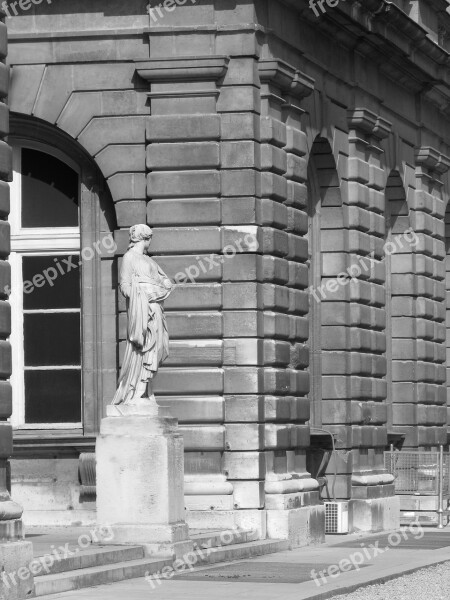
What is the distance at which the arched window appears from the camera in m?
31.0

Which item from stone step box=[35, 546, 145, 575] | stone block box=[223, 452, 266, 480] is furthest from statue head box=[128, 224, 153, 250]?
stone block box=[223, 452, 266, 480]

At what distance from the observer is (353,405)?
113 ft

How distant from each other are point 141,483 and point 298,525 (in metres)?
5.01

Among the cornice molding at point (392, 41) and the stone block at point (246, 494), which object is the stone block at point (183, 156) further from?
the stone block at point (246, 494)

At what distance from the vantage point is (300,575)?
2552 cm

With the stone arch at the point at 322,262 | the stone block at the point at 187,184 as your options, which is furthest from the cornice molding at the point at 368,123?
the stone block at the point at 187,184

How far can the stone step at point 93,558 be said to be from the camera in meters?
23.4

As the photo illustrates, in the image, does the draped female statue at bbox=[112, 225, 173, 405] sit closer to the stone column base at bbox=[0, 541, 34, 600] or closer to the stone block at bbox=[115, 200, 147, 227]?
the stone block at bbox=[115, 200, 147, 227]

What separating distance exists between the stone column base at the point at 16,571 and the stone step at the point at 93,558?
1.31 meters

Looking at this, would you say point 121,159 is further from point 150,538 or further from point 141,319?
point 150,538

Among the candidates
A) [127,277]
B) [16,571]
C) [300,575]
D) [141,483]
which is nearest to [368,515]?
[300,575]

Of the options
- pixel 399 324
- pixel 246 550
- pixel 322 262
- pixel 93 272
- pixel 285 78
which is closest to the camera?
pixel 246 550

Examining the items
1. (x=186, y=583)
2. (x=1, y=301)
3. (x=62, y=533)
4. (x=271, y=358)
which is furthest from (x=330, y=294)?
(x=1, y=301)

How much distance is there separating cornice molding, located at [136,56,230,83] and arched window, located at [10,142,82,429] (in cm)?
229
